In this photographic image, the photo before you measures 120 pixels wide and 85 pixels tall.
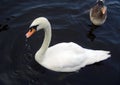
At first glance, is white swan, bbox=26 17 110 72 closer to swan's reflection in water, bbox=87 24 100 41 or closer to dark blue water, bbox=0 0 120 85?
dark blue water, bbox=0 0 120 85

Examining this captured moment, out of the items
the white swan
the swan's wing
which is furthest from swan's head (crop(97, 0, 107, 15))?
the swan's wing

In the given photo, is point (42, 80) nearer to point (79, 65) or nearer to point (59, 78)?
point (59, 78)

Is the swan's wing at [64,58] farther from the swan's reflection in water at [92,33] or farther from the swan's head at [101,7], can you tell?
the swan's head at [101,7]

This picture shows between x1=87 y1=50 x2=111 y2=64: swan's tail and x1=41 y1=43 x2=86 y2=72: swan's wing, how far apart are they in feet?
0.85

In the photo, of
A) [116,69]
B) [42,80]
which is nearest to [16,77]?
[42,80]

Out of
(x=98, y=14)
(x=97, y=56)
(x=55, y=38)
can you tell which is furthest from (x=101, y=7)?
(x=97, y=56)

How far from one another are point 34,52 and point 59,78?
1.22 meters

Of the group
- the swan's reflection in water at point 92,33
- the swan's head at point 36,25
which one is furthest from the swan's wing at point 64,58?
the swan's reflection in water at point 92,33

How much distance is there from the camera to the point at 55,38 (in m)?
9.82

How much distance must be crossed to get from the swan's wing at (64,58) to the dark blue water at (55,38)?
0.70 ft

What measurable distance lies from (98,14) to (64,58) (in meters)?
3.17

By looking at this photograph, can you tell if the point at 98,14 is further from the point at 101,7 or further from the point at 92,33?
the point at 92,33

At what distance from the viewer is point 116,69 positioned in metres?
8.94

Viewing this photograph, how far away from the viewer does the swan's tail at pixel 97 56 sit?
8.95 m
